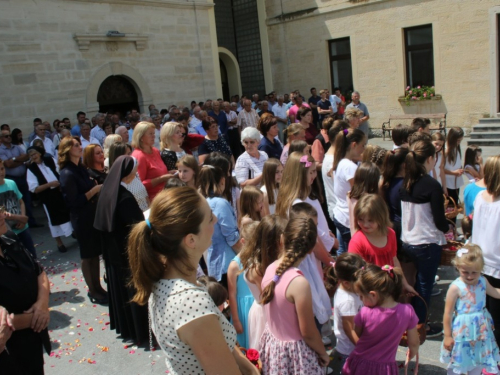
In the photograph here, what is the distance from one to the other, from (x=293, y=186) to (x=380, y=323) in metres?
1.55

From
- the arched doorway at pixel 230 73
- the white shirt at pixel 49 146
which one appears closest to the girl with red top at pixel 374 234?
the white shirt at pixel 49 146

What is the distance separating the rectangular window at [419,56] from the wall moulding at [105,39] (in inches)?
328

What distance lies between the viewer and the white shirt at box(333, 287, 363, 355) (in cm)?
309

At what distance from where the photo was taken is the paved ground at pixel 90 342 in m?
3.94

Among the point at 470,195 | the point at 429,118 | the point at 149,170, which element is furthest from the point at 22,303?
the point at 429,118

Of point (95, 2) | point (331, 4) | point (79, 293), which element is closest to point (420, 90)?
point (331, 4)

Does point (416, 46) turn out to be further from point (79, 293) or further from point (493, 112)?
point (79, 293)

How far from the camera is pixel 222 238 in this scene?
3.97 m

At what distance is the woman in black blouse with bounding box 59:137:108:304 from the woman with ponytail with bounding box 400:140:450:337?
10.3ft

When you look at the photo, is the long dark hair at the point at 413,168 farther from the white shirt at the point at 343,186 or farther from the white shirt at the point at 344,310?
the white shirt at the point at 344,310

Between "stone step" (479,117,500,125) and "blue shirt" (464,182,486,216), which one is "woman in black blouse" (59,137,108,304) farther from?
"stone step" (479,117,500,125)

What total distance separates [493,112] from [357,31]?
5187mm

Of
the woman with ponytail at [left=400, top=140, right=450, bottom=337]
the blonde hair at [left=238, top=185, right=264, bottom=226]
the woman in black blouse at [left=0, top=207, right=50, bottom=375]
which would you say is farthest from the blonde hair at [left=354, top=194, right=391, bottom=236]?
the woman in black blouse at [left=0, top=207, right=50, bottom=375]

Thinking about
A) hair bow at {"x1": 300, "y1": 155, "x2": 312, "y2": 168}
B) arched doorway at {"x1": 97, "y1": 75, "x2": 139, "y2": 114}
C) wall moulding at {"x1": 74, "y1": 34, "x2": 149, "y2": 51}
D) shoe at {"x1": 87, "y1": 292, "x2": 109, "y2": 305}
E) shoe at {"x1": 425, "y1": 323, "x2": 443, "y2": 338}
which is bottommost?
shoe at {"x1": 425, "y1": 323, "x2": 443, "y2": 338}
